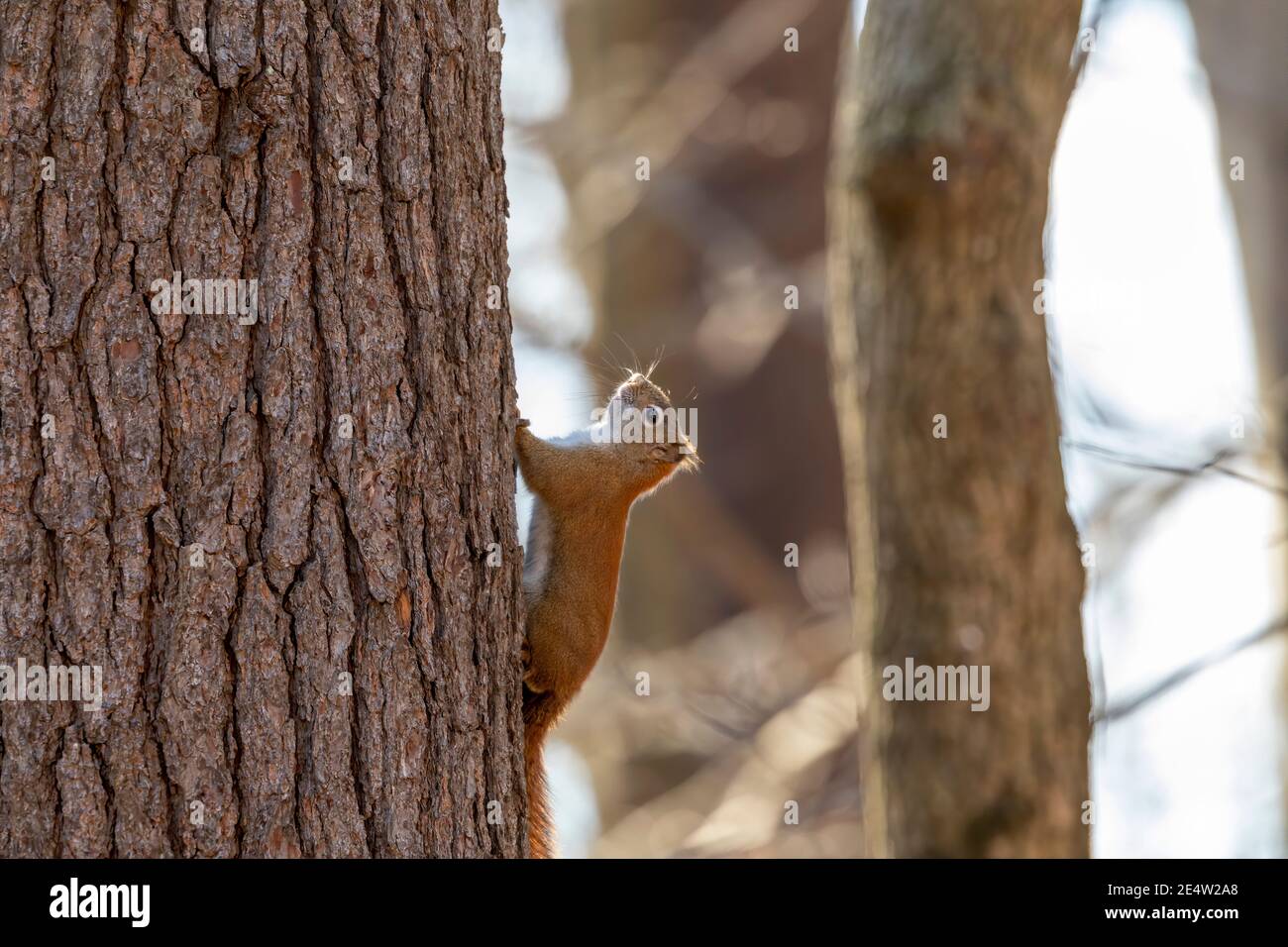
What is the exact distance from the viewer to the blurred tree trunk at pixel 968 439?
4457 millimetres

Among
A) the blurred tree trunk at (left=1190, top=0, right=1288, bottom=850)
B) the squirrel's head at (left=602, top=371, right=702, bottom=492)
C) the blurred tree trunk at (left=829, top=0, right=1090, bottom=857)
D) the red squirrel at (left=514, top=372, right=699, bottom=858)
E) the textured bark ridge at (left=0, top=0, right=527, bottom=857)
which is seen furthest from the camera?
the blurred tree trunk at (left=1190, top=0, right=1288, bottom=850)

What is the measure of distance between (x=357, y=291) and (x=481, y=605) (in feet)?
1.77

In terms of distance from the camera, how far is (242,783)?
6.42 feet

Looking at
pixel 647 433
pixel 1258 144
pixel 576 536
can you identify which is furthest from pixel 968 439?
pixel 1258 144

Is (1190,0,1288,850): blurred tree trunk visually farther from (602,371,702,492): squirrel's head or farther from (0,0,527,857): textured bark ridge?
(0,0,527,857): textured bark ridge

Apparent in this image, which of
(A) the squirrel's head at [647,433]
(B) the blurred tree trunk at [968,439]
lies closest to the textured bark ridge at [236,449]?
(A) the squirrel's head at [647,433]

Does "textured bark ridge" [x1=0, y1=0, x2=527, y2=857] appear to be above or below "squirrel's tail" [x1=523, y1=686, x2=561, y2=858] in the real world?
above

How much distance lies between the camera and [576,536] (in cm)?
269

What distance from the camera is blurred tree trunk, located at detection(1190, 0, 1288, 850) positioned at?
6.90m

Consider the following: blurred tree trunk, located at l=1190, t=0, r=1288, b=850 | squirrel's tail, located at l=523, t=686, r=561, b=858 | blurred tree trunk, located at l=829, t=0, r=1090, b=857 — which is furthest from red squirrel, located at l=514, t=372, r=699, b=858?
blurred tree trunk, located at l=1190, t=0, r=1288, b=850

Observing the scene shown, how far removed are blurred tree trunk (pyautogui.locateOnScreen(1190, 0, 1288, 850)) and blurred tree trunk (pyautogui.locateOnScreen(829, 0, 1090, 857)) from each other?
9.12ft

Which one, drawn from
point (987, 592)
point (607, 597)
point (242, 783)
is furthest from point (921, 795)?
point (242, 783)

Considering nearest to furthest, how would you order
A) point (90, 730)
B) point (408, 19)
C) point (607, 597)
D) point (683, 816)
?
point (90, 730) < point (408, 19) < point (607, 597) < point (683, 816)

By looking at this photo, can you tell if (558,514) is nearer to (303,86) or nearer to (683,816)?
(303,86)
